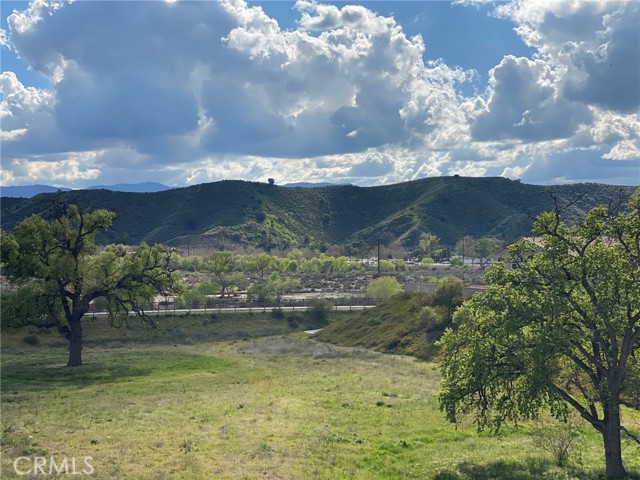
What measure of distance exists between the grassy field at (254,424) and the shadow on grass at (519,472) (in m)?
0.07

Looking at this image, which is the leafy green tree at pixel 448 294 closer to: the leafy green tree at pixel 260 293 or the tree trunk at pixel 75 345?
the tree trunk at pixel 75 345

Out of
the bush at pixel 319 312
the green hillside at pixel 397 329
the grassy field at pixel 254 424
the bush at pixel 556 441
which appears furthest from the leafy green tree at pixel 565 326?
the bush at pixel 319 312

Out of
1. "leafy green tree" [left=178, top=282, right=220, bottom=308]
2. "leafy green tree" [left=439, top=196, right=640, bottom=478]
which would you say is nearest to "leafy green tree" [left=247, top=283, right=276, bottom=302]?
"leafy green tree" [left=178, top=282, right=220, bottom=308]

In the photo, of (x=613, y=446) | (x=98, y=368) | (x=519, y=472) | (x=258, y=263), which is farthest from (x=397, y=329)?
(x=258, y=263)

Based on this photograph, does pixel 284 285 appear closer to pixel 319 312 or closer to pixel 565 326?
pixel 319 312

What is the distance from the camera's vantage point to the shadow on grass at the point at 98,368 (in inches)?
1506

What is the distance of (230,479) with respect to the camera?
18.4 metres

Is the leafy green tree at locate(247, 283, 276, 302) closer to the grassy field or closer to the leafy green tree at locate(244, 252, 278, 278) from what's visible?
the leafy green tree at locate(244, 252, 278, 278)

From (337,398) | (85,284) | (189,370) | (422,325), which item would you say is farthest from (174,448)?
(422,325)

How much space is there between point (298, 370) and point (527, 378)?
2786 cm

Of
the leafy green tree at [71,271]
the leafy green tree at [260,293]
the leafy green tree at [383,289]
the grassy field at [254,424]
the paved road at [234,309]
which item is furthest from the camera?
the leafy green tree at [383,289]

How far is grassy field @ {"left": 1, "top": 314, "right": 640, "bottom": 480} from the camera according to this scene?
19.8 meters

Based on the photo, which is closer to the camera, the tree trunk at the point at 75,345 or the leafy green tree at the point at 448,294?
the tree trunk at the point at 75,345

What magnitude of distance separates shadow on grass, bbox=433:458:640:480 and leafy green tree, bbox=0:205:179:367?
33619 mm
